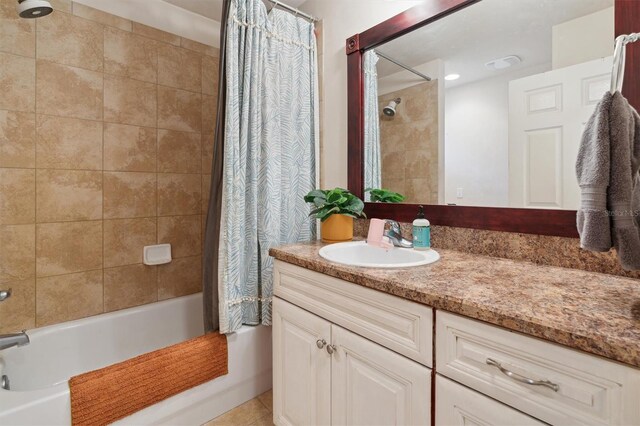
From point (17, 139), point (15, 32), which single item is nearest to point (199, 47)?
point (15, 32)

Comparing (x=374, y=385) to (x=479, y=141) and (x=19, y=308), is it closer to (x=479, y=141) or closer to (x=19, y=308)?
(x=479, y=141)

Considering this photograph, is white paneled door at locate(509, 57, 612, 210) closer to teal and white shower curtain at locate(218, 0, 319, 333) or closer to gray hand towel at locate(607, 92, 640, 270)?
gray hand towel at locate(607, 92, 640, 270)

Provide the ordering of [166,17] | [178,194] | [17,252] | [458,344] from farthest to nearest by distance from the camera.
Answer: [178,194] < [166,17] < [17,252] < [458,344]

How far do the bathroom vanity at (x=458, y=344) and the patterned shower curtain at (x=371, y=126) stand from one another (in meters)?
0.58

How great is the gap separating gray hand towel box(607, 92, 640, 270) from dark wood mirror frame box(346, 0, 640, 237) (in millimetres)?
381

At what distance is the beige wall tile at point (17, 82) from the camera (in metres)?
1.57

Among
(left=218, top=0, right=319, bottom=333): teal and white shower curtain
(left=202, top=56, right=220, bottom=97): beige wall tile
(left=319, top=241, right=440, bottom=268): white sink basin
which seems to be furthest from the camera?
(left=202, top=56, right=220, bottom=97): beige wall tile

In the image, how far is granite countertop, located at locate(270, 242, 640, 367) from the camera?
1.87ft

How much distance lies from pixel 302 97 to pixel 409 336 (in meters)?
1.42

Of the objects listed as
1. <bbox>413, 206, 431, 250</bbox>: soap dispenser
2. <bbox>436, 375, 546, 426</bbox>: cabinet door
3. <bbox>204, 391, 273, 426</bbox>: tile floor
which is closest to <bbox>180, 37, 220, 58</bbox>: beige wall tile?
<bbox>413, 206, 431, 250</bbox>: soap dispenser

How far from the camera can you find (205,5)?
2.08 m

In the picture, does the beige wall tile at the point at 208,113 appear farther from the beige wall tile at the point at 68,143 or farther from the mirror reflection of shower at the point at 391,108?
the mirror reflection of shower at the point at 391,108

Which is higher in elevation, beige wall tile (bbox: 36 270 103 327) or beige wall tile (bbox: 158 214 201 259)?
beige wall tile (bbox: 158 214 201 259)

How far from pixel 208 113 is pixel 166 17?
0.63 metres
